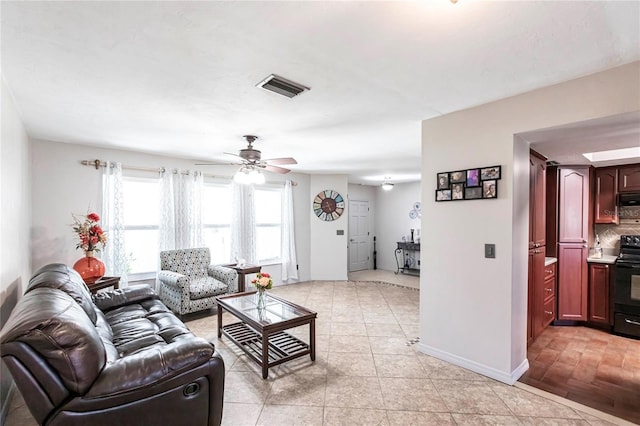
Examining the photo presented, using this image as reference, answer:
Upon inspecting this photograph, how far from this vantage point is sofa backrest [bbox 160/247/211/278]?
444 centimetres

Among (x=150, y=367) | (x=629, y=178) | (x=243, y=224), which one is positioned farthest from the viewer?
(x=243, y=224)

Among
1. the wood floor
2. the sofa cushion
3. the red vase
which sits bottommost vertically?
the wood floor

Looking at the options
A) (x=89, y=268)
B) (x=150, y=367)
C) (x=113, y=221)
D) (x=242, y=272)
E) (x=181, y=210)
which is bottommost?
(x=242, y=272)

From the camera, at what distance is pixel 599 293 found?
3.64 metres

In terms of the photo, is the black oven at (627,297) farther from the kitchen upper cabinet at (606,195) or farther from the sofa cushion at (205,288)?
the sofa cushion at (205,288)

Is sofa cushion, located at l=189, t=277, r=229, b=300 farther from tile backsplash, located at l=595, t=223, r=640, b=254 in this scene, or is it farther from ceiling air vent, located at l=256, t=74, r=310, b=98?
tile backsplash, located at l=595, t=223, r=640, b=254

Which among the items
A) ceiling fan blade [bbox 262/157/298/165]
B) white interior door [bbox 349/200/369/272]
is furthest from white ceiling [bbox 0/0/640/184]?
white interior door [bbox 349/200/369/272]

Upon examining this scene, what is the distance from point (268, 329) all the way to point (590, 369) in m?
2.92

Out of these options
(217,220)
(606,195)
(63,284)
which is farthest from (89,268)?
(606,195)

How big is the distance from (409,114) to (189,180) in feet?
12.1

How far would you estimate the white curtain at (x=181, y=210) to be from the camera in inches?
184

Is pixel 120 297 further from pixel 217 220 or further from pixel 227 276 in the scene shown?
pixel 217 220

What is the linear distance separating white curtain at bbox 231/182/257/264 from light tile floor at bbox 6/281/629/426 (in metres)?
2.09

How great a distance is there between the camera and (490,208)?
2.57m
